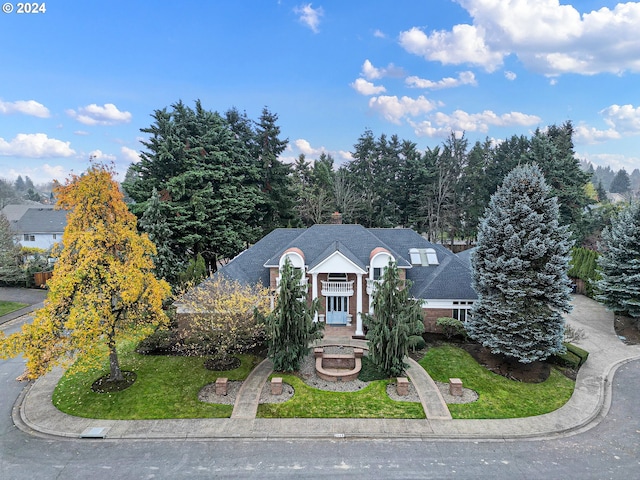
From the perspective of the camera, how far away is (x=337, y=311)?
1000 inches

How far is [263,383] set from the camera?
1858cm

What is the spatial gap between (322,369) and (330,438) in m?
5.13

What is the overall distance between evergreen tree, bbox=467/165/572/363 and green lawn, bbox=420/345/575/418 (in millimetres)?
1402

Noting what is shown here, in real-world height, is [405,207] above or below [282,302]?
above

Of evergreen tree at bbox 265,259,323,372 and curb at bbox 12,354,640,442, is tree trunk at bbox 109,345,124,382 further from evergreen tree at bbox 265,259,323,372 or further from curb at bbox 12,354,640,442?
evergreen tree at bbox 265,259,323,372

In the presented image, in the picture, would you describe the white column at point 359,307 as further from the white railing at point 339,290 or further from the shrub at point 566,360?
the shrub at point 566,360

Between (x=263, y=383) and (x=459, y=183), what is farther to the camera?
(x=459, y=183)

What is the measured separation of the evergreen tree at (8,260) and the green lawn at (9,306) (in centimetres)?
499

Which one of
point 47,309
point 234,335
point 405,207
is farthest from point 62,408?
point 405,207

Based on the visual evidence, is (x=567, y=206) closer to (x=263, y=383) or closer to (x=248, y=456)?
(x=263, y=383)

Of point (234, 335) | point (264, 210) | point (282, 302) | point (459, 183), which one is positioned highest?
point (459, 183)

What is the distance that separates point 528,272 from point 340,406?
1193cm

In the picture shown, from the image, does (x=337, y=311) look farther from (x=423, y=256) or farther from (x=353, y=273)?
(x=423, y=256)

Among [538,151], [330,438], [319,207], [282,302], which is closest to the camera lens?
[330,438]
